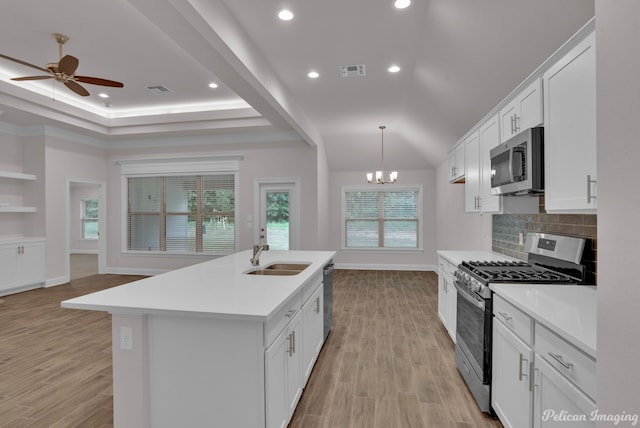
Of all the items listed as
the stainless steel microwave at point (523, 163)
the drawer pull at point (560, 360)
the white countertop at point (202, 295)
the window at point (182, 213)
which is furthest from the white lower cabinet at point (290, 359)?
the window at point (182, 213)

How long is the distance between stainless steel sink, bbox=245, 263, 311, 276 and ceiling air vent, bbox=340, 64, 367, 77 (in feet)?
7.64

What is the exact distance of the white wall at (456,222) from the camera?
4.38m

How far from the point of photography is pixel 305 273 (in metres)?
2.54

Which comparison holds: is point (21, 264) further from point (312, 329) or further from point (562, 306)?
point (562, 306)

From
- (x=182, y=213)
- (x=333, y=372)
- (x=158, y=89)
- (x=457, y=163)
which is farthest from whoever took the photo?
(x=182, y=213)

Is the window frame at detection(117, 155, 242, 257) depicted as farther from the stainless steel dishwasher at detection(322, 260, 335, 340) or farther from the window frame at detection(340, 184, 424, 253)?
the stainless steel dishwasher at detection(322, 260, 335, 340)

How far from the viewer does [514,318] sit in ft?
5.82

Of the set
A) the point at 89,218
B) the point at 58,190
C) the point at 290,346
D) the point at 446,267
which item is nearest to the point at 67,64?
the point at 290,346

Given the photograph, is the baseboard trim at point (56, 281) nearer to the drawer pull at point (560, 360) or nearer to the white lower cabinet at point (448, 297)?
the white lower cabinet at point (448, 297)

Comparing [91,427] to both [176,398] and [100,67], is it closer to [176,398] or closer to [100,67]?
[176,398]

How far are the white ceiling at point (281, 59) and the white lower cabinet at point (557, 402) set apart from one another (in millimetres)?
2057

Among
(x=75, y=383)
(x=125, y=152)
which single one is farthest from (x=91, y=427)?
(x=125, y=152)

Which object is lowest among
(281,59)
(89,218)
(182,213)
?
(89,218)

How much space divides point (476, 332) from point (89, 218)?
1227 cm
